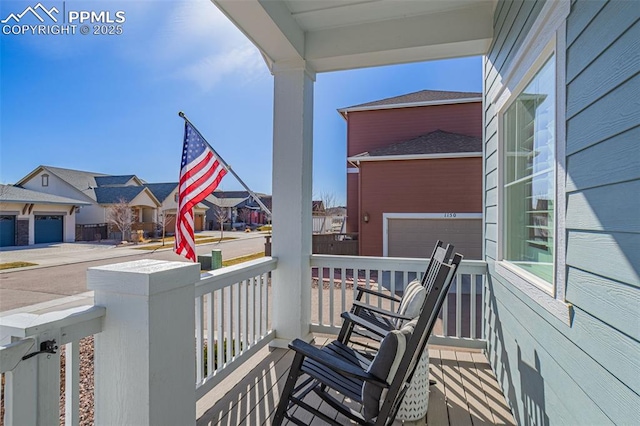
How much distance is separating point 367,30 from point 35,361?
3146 mm

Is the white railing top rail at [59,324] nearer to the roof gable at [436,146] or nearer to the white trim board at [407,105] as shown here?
the roof gable at [436,146]

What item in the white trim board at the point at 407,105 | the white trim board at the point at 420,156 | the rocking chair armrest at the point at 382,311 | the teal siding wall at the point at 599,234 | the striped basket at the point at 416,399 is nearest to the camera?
the teal siding wall at the point at 599,234

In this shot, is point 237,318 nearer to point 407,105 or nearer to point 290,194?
point 290,194

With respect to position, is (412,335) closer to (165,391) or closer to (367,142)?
(165,391)

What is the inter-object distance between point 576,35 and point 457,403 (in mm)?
2257

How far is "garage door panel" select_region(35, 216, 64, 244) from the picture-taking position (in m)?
10.2

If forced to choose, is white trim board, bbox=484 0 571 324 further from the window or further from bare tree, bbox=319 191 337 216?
bare tree, bbox=319 191 337 216

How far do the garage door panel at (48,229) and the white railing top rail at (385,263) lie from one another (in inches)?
439

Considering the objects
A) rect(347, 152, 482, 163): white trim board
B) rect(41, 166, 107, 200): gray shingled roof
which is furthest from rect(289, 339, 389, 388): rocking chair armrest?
rect(41, 166, 107, 200): gray shingled roof

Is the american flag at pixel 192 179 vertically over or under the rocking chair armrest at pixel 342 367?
over

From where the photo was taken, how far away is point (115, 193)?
16.7 meters

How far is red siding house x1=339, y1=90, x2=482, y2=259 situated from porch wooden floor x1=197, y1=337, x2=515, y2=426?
568 centimetres

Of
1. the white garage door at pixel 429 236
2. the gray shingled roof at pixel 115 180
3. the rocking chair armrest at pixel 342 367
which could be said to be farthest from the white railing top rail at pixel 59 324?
the gray shingled roof at pixel 115 180

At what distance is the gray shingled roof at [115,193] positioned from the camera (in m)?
15.6
